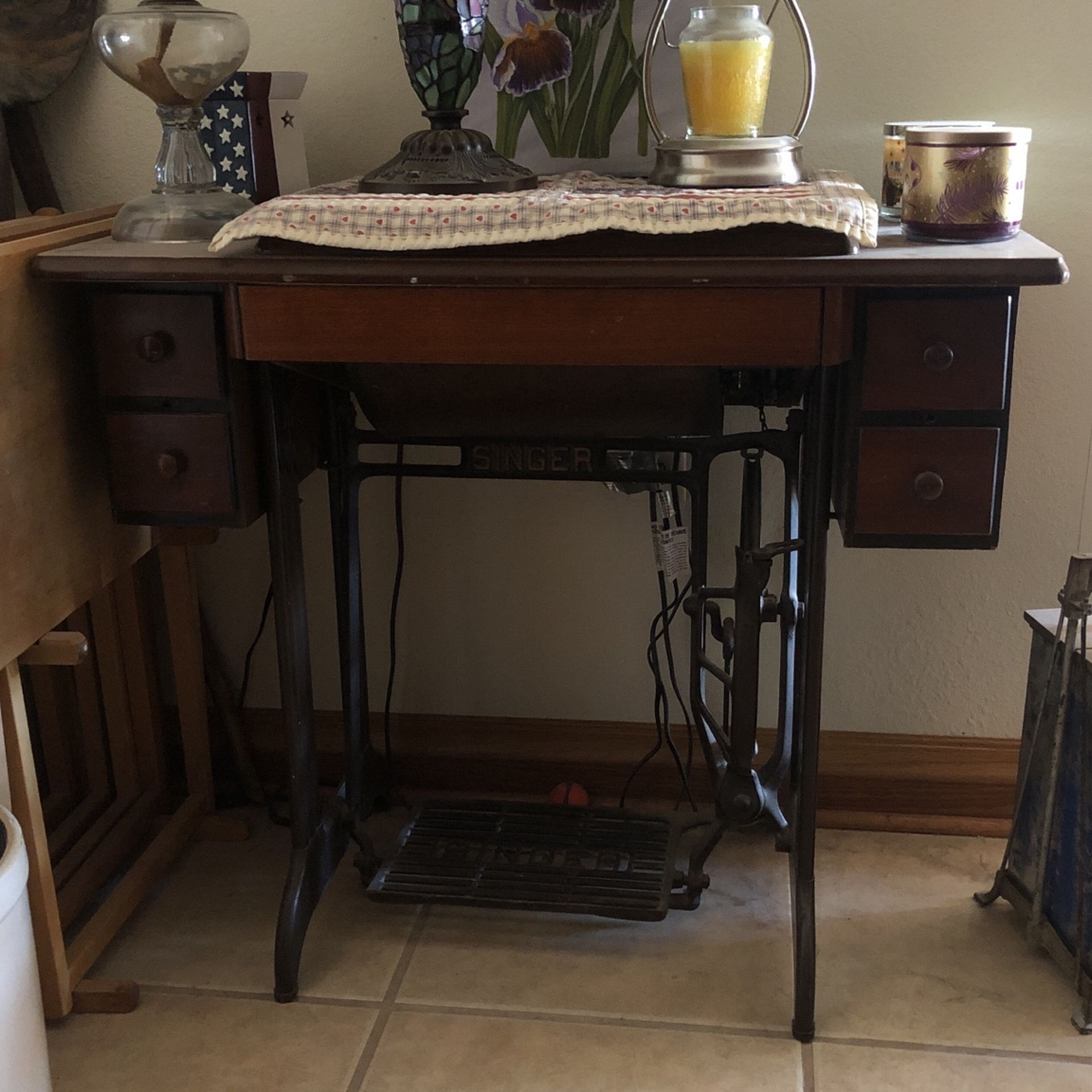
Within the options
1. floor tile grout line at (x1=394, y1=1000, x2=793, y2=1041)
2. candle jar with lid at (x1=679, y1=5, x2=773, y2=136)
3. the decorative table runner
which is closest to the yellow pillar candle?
candle jar with lid at (x1=679, y1=5, x2=773, y2=136)

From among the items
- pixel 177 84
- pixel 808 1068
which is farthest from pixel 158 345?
pixel 808 1068

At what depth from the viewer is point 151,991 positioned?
5.15 feet

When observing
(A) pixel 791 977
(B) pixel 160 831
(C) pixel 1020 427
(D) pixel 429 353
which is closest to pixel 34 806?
(B) pixel 160 831

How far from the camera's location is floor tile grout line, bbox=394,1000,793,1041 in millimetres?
1479

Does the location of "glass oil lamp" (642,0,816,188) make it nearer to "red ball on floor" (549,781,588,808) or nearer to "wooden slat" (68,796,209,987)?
"red ball on floor" (549,781,588,808)

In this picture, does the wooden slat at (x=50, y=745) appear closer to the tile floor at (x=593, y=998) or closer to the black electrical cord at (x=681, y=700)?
the tile floor at (x=593, y=998)

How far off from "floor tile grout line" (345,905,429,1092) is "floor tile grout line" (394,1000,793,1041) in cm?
2

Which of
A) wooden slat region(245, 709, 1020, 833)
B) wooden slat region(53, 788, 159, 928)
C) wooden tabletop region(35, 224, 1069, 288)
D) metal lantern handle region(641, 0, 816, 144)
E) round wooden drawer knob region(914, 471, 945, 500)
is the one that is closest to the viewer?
wooden tabletop region(35, 224, 1069, 288)

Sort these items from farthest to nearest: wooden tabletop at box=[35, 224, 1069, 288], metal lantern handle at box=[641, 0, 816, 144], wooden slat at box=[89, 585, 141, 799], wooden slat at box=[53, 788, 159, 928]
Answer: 1. wooden slat at box=[89, 585, 141, 799]
2. wooden slat at box=[53, 788, 159, 928]
3. metal lantern handle at box=[641, 0, 816, 144]
4. wooden tabletop at box=[35, 224, 1069, 288]

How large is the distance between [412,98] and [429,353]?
1.93ft

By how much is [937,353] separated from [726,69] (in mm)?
392

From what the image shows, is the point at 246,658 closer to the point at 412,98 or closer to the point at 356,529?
the point at 356,529

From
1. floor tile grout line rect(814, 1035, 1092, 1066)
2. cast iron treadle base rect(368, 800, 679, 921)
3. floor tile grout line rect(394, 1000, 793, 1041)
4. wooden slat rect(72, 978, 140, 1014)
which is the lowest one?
floor tile grout line rect(814, 1035, 1092, 1066)

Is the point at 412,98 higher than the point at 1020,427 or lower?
higher
